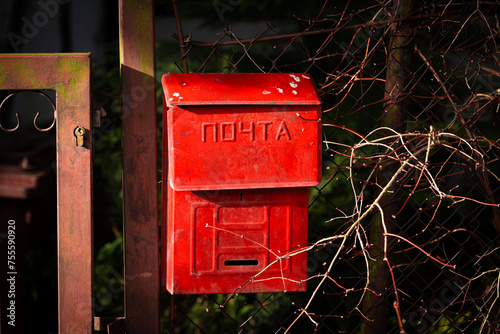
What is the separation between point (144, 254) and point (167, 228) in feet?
0.59

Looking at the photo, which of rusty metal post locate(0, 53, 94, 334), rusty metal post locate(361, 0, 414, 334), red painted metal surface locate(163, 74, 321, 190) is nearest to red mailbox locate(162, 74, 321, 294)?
red painted metal surface locate(163, 74, 321, 190)

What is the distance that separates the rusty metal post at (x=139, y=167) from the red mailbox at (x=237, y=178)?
10 cm

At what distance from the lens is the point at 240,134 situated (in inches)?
63.2

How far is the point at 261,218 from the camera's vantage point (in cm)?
169

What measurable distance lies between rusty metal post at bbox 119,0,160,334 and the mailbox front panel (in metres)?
0.13

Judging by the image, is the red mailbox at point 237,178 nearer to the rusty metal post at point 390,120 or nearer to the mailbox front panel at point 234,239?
the mailbox front panel at point 234,239

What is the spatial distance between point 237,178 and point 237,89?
0.31m

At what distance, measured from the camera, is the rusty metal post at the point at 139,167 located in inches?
68.1

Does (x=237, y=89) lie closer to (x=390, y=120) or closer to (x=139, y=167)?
(x=139, y=167)

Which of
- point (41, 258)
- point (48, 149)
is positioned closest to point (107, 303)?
point (41, 258)

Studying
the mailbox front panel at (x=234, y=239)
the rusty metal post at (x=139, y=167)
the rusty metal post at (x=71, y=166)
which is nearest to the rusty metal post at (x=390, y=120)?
the mailbox front panel at (x=234, y=239)

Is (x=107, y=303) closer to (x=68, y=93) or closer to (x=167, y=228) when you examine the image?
(x=167, y=228)

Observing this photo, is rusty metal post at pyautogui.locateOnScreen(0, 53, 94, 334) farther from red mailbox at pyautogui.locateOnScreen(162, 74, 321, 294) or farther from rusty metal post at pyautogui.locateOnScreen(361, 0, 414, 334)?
rusty metal post at pyautogui.locateOnScreen(361, 0, 414, 334)

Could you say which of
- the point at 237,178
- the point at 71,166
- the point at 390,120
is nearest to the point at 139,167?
the point at 71,166
